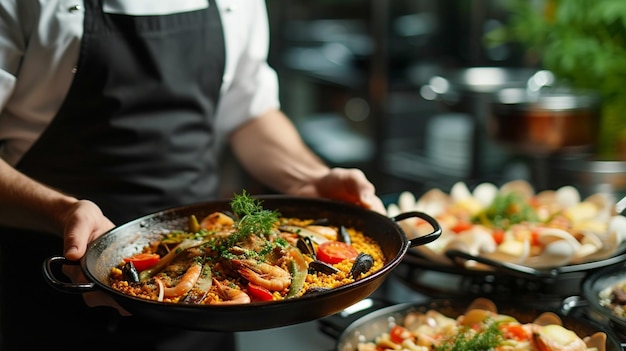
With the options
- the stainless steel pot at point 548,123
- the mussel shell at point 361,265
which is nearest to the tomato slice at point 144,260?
the mussel shell at point 361,265

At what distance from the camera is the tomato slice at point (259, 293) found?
46.2 inches

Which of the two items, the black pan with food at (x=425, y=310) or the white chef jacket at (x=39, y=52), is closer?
the black pan with food at (x=425, y=310)

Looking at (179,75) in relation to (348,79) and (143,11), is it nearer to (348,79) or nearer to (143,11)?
(143,11)

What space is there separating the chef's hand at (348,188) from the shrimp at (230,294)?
0.45 metres

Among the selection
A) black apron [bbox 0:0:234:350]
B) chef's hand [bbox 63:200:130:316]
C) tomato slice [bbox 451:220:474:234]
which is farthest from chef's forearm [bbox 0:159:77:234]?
tomato slice [bbox 451:220:474:234]

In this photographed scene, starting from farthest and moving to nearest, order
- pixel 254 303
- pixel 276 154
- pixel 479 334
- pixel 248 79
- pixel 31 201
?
pixel 248 79 → pixel 276 154 → pixel 31 201 → pixel 479 334 → pixel 254 303

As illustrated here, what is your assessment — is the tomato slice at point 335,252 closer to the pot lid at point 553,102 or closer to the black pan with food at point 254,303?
the black pan with food at point 254,303

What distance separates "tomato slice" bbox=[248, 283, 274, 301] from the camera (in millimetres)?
1174

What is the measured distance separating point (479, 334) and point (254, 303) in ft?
1.49

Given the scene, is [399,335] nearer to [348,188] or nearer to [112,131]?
[348,188]

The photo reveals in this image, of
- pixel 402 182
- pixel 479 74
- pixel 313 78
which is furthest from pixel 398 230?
pixel 313 78

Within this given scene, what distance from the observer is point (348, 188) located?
1616 millimetres

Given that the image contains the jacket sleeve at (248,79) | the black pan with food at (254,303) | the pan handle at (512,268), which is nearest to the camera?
the black pan with food at (254,303)

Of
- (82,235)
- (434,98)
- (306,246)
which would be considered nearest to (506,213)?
(306,246)
